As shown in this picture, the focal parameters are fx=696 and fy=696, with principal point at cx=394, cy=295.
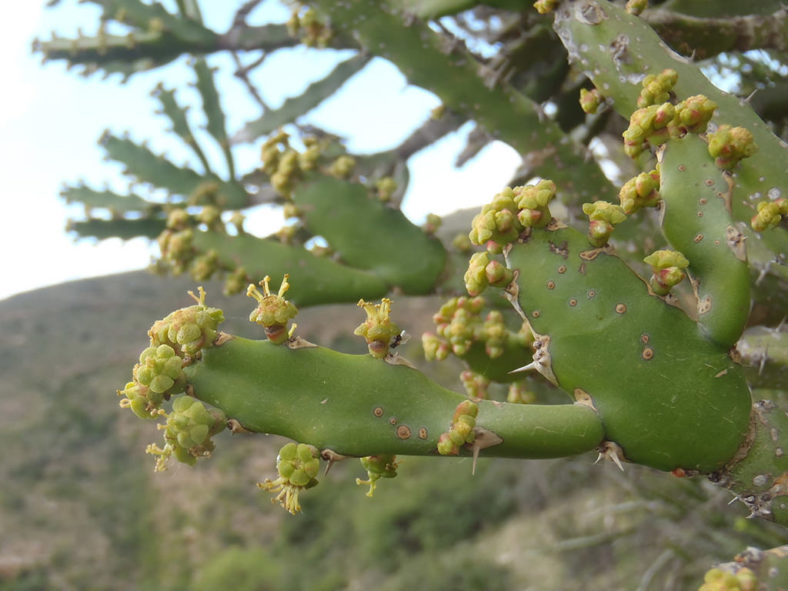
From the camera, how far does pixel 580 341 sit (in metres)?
1.12

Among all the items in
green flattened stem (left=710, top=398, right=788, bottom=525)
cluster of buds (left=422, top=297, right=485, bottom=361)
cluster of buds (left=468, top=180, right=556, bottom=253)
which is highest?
cluster of buds (left=468, top=180, right=556, bottom=253)

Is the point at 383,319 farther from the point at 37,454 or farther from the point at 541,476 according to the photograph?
the point at 37,454

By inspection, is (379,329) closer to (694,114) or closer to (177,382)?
(177,382)

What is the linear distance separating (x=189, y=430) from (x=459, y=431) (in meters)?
0.42

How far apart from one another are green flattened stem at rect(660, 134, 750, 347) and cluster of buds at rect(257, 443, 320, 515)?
2.19 feet

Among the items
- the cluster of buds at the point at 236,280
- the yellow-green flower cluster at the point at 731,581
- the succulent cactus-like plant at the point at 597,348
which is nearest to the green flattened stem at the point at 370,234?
the cluster of buds at the point at 236,280

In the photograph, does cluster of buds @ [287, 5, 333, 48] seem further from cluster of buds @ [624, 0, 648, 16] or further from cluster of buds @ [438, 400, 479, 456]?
cluster of buds @ [438, 400, 479, 456]

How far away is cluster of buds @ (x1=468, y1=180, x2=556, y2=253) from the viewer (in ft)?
3.61

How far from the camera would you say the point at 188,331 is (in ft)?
3.47

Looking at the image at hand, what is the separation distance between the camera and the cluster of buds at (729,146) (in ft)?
→ 3.67

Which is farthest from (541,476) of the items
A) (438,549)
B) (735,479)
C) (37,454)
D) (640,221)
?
(37,454)

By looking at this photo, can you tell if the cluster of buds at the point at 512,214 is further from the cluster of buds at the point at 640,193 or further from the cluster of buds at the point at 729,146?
the cluster of buds at the point at 729,146

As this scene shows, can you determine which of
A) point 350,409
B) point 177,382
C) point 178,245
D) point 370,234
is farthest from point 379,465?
point 178,245

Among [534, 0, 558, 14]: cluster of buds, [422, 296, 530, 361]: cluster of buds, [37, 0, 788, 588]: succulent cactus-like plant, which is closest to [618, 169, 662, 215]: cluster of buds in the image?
[37, 0, 788, 588]: succulent cactus-like plant
